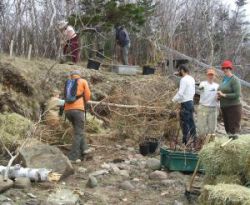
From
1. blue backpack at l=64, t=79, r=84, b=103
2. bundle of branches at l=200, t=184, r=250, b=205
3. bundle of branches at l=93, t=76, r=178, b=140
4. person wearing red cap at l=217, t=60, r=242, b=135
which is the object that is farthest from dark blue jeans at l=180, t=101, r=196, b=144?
bundle of branches at l=200, t=184, r=250, b=205

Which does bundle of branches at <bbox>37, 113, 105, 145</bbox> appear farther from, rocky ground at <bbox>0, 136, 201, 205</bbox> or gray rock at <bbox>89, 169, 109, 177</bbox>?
gray rock at <bbox>89, 169, 109, 177</bbox>

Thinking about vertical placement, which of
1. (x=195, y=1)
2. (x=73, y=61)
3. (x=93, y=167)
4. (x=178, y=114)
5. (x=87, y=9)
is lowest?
(x=93, y=167)

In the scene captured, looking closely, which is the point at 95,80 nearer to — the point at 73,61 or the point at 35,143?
the point at 73,61

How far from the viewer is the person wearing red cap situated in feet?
30.8

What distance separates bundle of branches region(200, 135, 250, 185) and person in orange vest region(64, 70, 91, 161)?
10.3 feet

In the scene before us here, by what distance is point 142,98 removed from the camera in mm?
12094

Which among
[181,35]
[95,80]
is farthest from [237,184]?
[181,35]

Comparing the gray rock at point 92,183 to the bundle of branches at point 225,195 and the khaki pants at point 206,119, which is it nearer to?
the bundle of branches at point 225,195

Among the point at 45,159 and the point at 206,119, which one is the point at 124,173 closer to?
the point at 45,159

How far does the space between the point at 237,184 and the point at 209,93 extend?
149 inches

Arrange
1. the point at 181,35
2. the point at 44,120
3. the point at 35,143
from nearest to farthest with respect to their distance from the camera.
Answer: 1. the point at 35,143
2. the point at 44,120
3. the point at 181,35

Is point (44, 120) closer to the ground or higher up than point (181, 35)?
closer to the ground

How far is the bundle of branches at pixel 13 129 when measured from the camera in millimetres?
9023

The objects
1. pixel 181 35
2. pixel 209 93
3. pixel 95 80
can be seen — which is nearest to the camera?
pixel 209 93
